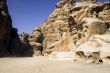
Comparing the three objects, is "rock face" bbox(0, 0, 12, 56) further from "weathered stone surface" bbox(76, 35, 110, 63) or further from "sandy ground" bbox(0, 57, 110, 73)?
"sandy ground" bbox(0, 57, 110, 73)

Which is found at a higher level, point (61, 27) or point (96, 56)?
point (61, 27)

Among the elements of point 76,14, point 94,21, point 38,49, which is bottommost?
point 38,49

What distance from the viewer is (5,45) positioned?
6550 centimetres

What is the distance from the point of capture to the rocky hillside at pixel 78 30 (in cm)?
2568

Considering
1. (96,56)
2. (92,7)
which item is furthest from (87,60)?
(92,7)

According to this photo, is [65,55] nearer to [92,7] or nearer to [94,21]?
[94,21]

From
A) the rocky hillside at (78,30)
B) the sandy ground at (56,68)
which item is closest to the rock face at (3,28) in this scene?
the rocky hillside at (78,30)

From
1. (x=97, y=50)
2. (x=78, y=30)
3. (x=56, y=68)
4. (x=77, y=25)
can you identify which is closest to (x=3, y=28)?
(x=77, y=25)

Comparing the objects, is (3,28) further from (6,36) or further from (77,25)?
(77,25)

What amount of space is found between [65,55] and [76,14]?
67.1 ft

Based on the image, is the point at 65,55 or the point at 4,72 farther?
the point at 65,55

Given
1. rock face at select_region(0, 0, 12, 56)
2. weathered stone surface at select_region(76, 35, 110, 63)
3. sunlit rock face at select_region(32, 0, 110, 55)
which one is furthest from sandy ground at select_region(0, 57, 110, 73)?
rock face at select_region(0, 0, 12, 56)

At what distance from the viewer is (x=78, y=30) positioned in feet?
143

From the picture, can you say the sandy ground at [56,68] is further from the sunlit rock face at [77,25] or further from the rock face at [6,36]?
the rock face at [6,36]
